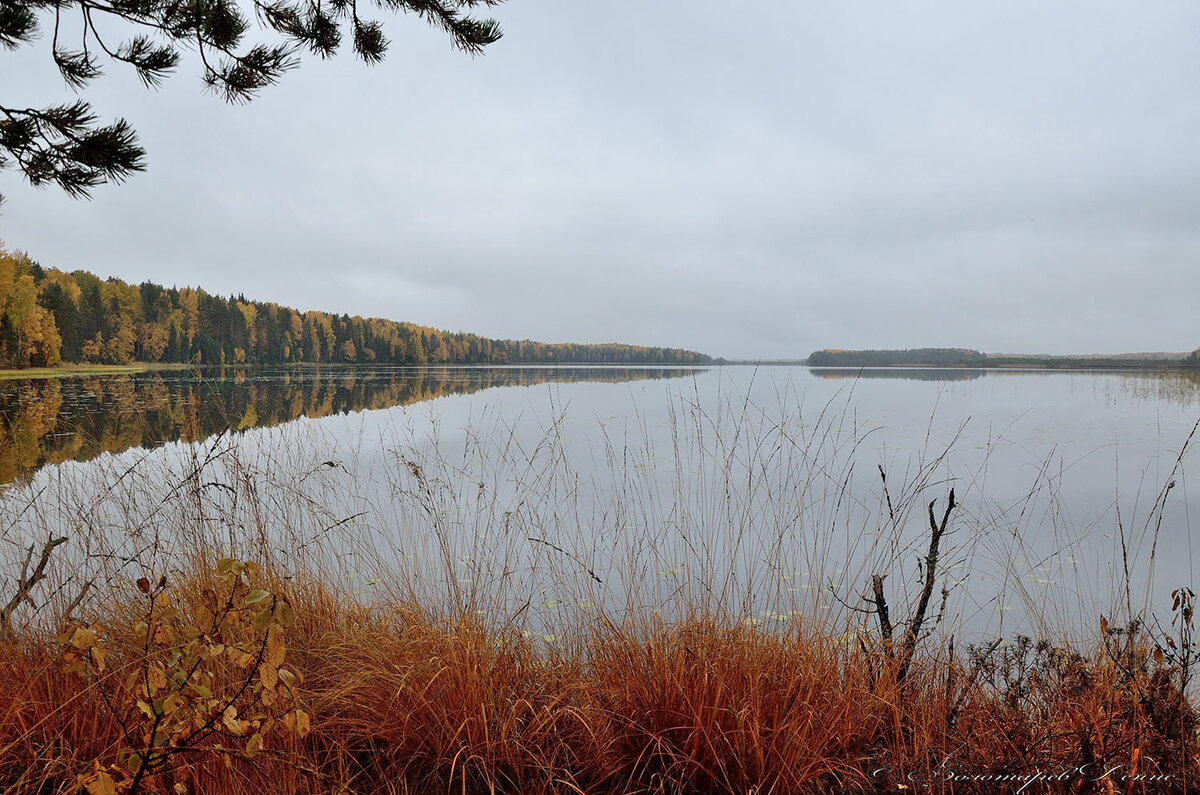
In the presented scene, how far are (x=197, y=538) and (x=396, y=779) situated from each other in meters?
2.27

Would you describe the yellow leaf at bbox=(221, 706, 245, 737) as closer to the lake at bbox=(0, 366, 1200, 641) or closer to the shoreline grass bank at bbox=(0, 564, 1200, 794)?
the shoreline grass bank at bbox=(0, 564, 1200, 794)

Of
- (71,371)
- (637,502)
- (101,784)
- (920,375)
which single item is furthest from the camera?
(920,375)

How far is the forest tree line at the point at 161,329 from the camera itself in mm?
29828

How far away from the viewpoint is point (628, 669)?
7.98 ft

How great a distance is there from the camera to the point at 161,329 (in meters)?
50.0

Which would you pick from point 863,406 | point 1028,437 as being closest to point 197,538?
point 1028,437

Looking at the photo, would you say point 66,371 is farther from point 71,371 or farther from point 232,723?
point 232,723

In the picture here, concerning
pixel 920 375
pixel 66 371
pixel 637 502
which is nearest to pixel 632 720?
pixel 637 502

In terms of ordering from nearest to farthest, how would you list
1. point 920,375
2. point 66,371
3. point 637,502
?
point 637,502
point 66,371
point 920,375

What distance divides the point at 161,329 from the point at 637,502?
2262 inches

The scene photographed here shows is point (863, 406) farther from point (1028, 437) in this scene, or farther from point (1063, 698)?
point (1063, 698)

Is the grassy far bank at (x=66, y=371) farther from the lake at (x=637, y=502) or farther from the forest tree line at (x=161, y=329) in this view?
the lake at (x=637, y=502)

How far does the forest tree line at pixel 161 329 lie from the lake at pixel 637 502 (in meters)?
14.3

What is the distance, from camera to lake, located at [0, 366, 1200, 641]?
11.2 ft
